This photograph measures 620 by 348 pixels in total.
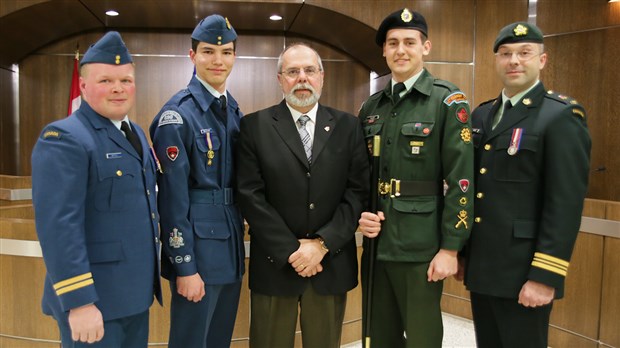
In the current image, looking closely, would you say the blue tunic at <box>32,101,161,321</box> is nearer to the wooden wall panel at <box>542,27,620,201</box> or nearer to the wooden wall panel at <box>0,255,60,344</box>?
the wooden wall panel at <box>0,255,60,344</box>

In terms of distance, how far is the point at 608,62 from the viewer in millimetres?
4734

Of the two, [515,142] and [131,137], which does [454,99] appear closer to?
[515,142]

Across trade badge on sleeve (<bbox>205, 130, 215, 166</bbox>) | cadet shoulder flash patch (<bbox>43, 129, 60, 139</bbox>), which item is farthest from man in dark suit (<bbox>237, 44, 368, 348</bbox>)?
cadet shoulder flash patch (<bbox>43, 129, 60, 139</bbox>)

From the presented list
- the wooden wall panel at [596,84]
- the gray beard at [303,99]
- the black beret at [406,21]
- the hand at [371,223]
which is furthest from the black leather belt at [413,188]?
the wooden wall panel at [596,84]

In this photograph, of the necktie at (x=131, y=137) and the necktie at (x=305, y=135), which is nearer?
the necktie at (x=131, y=137)

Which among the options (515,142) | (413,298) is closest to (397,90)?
(515,142)

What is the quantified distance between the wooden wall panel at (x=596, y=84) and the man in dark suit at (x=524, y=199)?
341 cm

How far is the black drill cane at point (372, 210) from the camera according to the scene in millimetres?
1992

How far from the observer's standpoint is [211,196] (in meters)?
1.91

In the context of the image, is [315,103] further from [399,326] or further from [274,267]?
[399,326]

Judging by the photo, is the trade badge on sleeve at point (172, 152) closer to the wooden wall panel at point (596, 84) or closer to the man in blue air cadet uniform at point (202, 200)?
the man in blue air cadet uniform at point (202, 200)

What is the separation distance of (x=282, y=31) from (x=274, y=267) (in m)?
5.17

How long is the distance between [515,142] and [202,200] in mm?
1265

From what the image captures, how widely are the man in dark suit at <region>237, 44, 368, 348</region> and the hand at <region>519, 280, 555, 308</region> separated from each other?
67 centimetres
